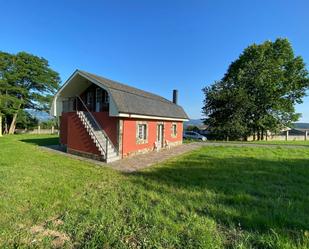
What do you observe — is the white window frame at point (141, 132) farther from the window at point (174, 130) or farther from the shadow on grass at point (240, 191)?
the window at point (174, 130)

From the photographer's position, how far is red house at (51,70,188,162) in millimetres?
11797

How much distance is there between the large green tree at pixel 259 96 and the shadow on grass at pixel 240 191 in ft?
61.4

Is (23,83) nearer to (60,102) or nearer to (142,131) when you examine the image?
(60,102)

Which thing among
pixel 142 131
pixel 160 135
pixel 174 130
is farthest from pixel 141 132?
pixel 174 130

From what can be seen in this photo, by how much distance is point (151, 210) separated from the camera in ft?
15.6

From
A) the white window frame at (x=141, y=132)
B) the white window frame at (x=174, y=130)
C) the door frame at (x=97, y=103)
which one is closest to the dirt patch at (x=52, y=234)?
the white window frame at (x=141, y=132)

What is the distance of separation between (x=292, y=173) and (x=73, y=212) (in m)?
8.54

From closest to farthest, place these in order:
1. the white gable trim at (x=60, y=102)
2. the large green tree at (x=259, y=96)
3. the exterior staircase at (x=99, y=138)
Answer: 1. the exterior staircase at (x=99, y=138)
2. the white gable trim at (x=60, y=102)
3. the large green tree at (x=259, y=96)

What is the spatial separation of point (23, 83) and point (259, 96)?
116ft

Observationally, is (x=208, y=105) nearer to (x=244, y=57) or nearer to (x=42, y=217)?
(x=244, y=57)

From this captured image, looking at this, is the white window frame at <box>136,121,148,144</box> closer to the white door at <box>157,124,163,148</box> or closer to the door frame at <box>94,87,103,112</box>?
the white door at <box>157,124,163,148</box>

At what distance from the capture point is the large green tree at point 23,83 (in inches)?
1195

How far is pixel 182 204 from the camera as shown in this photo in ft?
16.9

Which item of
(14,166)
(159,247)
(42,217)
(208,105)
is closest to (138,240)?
(159,247)
